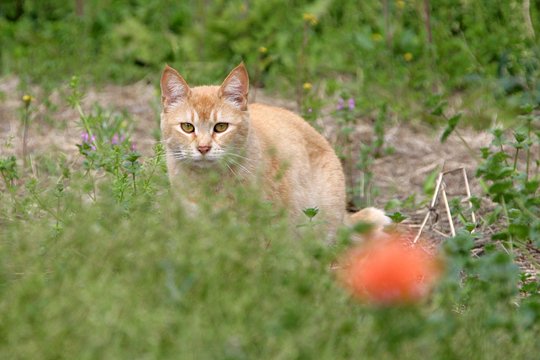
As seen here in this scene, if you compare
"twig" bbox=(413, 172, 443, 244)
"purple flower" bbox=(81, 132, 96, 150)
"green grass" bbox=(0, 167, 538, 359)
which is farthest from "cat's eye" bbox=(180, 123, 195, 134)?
"twig" bbox=(413, 172, 443, 244)

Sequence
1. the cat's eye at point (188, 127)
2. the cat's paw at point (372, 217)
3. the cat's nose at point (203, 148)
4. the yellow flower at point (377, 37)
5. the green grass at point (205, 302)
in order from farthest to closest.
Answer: the yellow flower at point (377, 37), the cat's paw at point (372, 217), the cat's eye at point (188, 127), the cat's nose at point (203, 148), the green grass at point (205, 302)

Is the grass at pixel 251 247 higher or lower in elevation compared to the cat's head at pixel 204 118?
lower

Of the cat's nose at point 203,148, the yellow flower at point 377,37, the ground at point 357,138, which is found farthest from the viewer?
the yellow flower at point 377,37

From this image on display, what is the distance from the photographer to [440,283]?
2.71 metres

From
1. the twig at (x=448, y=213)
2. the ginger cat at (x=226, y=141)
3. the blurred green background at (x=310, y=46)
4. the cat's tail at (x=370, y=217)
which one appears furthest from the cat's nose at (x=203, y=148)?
the blurred green background at (x=310, y=46)

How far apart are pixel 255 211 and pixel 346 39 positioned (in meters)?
4.18

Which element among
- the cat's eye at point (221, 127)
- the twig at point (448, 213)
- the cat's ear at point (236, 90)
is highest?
the cat's ear at point (236, 90)

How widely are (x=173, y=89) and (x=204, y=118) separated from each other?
7.9 inches

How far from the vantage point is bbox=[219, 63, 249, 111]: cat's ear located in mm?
4402

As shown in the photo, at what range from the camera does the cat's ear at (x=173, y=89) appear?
4.39 meters

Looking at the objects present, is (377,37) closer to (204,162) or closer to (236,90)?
(236,90)

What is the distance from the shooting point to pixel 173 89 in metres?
4.45

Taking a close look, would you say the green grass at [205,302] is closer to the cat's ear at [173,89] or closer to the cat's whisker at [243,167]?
the cat's whisker at [243,167]

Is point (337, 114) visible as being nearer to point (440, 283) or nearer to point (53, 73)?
point (53, 73)
